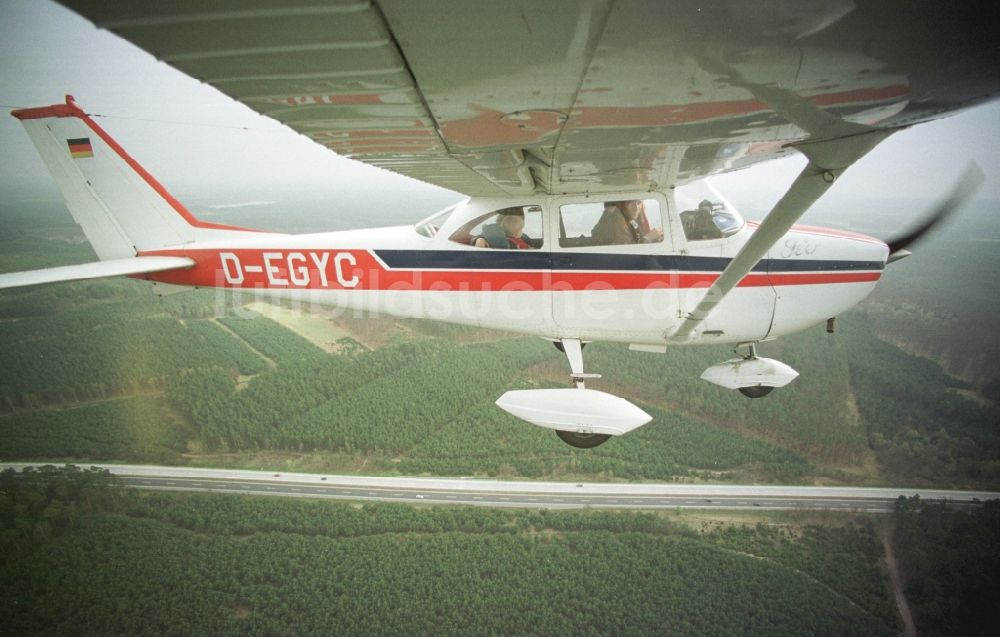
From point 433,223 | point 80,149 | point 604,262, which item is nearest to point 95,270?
point 80,149

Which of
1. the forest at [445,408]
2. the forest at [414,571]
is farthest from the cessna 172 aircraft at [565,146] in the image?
the forest at [445,408]

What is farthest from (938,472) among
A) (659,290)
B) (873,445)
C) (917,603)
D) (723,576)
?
(659,290)

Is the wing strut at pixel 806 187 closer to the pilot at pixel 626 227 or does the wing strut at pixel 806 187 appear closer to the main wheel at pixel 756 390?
the pilot at pixel 626 227

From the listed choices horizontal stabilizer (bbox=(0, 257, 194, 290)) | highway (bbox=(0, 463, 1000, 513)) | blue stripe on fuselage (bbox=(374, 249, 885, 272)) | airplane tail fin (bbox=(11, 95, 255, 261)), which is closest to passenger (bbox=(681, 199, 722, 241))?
blue stripe on fuselage (bbox=(374, 249, 885, 272))

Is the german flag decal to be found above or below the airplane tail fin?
above

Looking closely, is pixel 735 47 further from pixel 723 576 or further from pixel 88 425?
pixel 88 425

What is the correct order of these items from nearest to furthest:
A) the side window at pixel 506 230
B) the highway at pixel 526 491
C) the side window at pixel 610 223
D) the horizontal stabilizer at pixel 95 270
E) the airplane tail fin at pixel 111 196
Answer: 1. the side window at pixel 610 223
2. the side window at pixel 506 230
3. the horizontal stabilizer at pixel 95 270
4. the airplane tail fin at pixel 111 196
5. the highway at pixel 526 491

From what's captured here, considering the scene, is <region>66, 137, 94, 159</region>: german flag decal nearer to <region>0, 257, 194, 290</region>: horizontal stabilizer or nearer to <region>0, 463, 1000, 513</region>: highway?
<region>0, 257, 194, 290</region>: horizontal stabilizer
